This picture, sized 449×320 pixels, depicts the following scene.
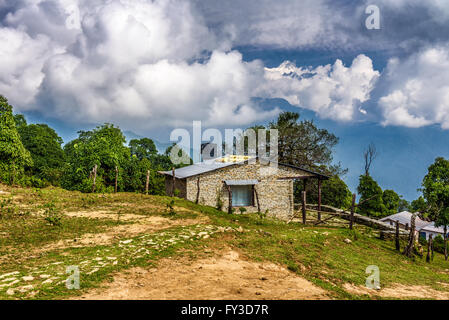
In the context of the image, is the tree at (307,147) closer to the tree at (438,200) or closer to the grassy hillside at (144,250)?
the tree at (438,200)

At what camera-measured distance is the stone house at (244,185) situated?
22.2 meters

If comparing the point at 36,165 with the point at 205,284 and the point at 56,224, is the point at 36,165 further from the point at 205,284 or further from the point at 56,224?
the point at 205,284

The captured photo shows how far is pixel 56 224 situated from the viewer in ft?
37.4

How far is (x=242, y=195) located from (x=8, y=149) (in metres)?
18.5

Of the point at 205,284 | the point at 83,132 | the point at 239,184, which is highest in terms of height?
the point at 83,132

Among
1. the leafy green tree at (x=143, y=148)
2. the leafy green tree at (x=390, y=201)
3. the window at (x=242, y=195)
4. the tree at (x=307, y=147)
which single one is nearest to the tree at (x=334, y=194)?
the tree at (x=307, y=147)

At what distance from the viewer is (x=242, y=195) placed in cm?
2344

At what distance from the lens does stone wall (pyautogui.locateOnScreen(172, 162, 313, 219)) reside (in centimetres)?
2228

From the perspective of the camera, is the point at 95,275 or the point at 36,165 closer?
the point at 95,275
